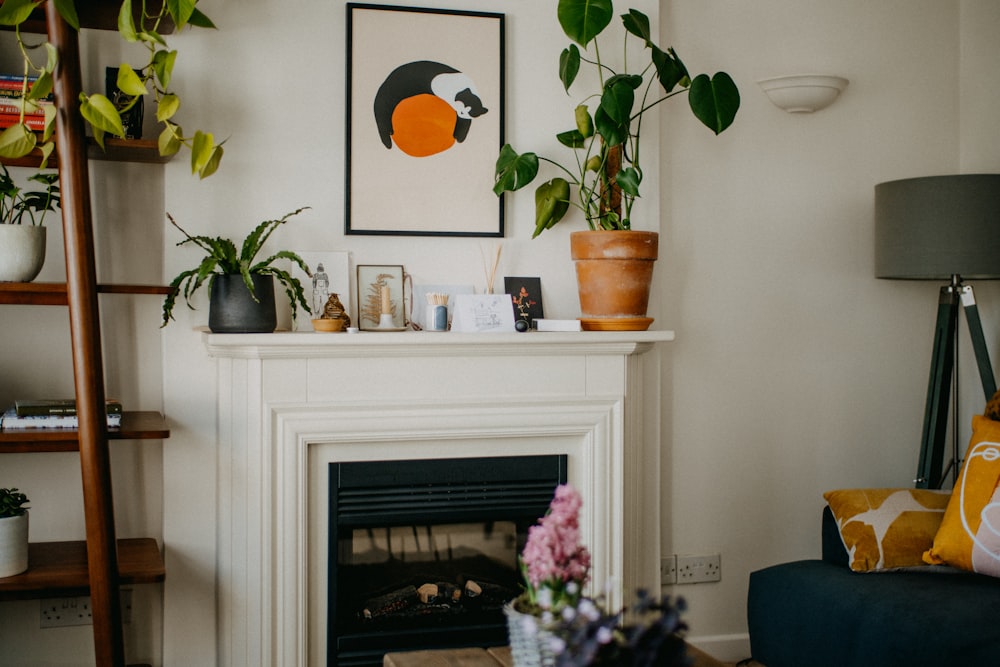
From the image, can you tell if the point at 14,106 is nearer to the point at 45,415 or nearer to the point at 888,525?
the point at 45,415

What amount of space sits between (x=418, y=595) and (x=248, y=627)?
19.7 inches

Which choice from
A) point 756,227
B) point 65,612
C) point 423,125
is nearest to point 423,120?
point 423,125

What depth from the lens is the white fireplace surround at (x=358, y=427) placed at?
2.47 metres

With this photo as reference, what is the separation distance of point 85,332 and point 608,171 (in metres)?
1.50

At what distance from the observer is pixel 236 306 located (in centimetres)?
242

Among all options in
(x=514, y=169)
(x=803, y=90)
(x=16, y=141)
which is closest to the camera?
(x=16, y=141)

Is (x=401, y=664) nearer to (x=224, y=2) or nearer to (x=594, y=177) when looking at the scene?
(x=594, y=177)

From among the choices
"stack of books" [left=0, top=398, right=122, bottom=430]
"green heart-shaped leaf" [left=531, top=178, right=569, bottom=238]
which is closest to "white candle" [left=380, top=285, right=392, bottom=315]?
"green heart-shaped leaf" [left=531, top=178, right=569, bottom=238]

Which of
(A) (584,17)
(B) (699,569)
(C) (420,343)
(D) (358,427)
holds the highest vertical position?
(A) (584,17)

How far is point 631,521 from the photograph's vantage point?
281 centimetres

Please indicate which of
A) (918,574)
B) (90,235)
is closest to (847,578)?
(918,574)

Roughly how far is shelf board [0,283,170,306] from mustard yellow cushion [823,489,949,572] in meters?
1.95

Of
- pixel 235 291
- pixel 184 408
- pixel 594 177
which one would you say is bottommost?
pixel 184 408

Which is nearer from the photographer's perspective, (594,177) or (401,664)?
(401,664)
